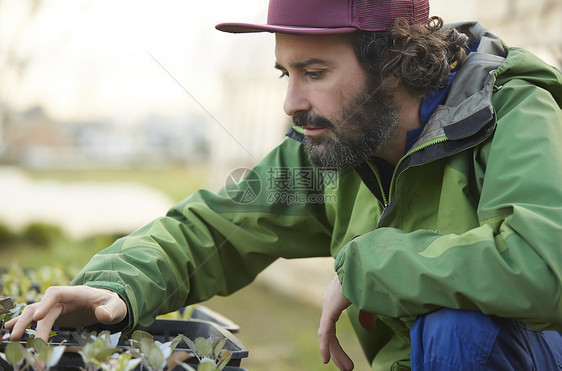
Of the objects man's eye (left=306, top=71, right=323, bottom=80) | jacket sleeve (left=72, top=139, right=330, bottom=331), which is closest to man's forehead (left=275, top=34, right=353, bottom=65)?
man's eye (left=306, top=71, right=323, bottom=80)

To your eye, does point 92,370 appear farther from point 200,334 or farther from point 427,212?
point 427,212

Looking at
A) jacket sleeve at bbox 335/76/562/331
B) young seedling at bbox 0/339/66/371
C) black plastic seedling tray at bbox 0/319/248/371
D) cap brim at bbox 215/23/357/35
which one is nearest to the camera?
young seedling at bbox 0/339/66/371

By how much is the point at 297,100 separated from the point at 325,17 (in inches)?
8.2

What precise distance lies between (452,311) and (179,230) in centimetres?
78

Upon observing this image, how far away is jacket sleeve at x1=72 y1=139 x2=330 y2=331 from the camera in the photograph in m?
1.72

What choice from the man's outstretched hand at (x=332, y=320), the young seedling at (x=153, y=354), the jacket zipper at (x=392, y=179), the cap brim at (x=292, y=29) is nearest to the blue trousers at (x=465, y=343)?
the man's outstretched hand at (x=332, y=320)

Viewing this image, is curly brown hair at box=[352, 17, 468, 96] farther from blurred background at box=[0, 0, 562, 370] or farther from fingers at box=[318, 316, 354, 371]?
blurred background at box=[0, 0, 562, 370]

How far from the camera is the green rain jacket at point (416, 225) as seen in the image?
1.31 m

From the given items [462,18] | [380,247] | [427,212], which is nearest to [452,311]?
[380,247]

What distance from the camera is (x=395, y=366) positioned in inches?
69.3

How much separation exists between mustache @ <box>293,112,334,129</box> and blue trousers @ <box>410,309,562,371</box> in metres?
0.57

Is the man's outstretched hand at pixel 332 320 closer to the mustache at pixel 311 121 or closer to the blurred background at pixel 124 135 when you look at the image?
the mustache at pixel 311 121

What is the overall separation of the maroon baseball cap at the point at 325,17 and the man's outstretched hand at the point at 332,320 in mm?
599

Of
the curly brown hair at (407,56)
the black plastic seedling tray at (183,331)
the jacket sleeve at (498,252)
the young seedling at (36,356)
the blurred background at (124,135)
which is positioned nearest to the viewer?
the young seedling at (36,356)
